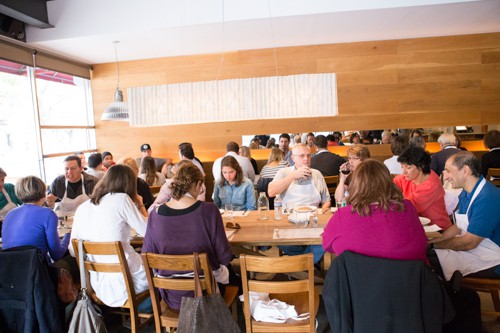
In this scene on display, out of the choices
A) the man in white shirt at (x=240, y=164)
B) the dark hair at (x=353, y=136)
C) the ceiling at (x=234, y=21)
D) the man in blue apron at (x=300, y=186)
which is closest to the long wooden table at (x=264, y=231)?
the man in blue apron at (x=300, y=186)

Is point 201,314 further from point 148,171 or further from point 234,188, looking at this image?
point 148,171

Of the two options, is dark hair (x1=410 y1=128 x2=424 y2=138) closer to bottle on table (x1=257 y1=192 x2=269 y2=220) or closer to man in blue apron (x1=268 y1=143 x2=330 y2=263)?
man in blue apron (x1=268 y1=143 x2=330 y2=263)

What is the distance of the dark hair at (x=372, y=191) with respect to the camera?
1933 mm

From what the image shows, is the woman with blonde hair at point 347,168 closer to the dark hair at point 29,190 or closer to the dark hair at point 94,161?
the dark hair at point 29,190

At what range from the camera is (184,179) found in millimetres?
2430

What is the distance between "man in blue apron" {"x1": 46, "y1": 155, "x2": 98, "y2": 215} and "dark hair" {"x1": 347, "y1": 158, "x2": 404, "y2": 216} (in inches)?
131

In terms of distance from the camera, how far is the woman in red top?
9.75ft

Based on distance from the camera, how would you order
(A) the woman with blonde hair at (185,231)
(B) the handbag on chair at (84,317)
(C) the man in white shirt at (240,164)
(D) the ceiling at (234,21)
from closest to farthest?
(A) the woman with blonde hair at (185,231), (B) the handbag on chair at (84,317), (D) the ceiling at (234,21), (C) the man in white shirt at (240,164)

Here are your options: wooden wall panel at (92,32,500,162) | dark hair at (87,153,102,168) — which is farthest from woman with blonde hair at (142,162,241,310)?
wooden wall panel at (92,32,500,162)

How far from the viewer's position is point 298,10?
4.81 metres

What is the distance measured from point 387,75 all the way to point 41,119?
6.17 m

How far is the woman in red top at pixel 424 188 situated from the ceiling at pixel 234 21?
2.57 metres

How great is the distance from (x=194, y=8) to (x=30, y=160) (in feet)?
12.0

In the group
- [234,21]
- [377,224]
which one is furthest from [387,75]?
[377,224]
